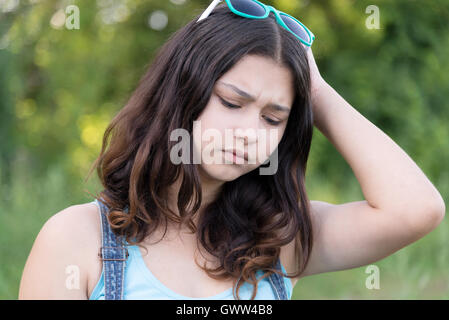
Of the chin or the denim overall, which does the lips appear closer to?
the chin

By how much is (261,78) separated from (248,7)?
221 millimetres

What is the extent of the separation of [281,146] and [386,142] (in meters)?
0.32

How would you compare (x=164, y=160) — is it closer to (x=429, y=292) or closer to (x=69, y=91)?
(x=429, y=292)

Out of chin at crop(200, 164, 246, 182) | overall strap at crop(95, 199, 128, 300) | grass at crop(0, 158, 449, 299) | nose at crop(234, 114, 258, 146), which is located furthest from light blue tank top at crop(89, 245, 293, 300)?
grass at crop(0, 158, 449, 299)

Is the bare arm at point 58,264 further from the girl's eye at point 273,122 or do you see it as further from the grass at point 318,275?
the grass at point 318,275

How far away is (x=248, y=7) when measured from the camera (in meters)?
1.65

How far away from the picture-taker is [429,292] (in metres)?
3.70

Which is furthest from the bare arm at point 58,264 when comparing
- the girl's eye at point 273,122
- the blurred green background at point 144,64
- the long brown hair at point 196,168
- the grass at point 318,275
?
the blurred green background at point 144,64

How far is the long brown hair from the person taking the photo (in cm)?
160

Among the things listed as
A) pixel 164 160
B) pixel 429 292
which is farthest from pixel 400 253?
pixel 164 160

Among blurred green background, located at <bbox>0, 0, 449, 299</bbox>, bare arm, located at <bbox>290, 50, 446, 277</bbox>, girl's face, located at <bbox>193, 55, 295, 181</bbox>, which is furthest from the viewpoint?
blurred green background, located at <bbox>0, 0, 449, 299</bbox>

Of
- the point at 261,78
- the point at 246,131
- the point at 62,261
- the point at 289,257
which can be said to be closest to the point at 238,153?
the point at 246,131

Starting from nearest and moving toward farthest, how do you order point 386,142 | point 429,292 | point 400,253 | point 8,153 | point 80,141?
point 386,142, point 429,292, point 400,253, point 8,153, point 80,141

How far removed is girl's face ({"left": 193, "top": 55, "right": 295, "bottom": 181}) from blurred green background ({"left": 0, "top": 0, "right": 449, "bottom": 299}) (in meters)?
3.74
